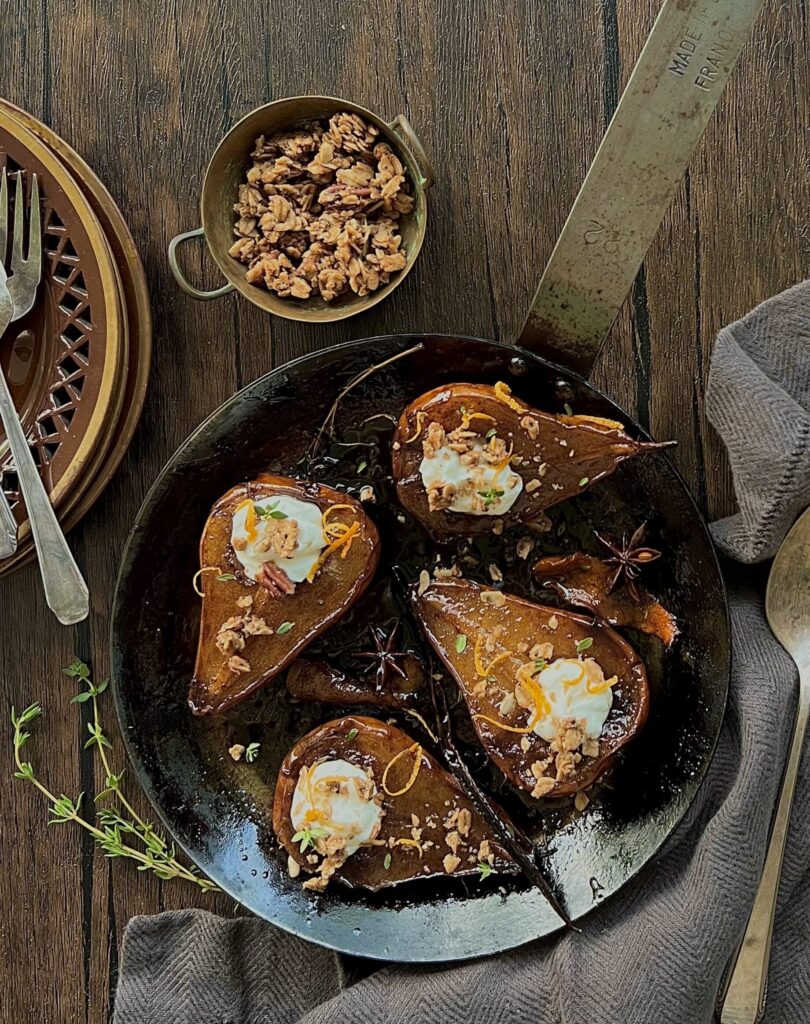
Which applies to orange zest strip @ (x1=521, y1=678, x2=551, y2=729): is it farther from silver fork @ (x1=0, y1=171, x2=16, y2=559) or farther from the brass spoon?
silver fork @ (x1=0, y1=171, x2=16, y2=559)

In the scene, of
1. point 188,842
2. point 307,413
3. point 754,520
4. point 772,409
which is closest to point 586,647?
point 754,520

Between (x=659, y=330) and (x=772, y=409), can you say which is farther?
(x=659, y=330)

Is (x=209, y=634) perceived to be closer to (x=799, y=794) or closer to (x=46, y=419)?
(x=46, y=419)

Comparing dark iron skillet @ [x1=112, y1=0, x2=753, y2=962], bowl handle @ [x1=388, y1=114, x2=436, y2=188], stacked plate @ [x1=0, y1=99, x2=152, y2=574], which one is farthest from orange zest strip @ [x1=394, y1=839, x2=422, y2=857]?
bowl handle @ [x1=388, y1=114, x2=436, y2=188]

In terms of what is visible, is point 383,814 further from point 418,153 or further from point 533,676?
point 418,153

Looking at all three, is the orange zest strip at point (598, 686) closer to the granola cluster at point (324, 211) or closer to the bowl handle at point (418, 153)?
the granola cluster at point (324, 211)

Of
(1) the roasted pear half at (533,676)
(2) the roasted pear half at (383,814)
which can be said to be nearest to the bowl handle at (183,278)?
(1) the roasted pear half at (533,676)
